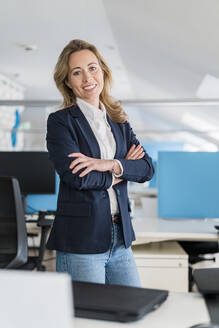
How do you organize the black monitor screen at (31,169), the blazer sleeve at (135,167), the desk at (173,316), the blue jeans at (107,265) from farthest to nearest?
the black monitor screen at (31,169), the blazer sleeve at (135,167), the blue jeans at (107,265), the desk at (173,316)

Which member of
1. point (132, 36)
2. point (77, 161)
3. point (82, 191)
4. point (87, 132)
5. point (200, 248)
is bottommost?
point (200, 248)

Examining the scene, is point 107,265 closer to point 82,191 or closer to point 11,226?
point 82,191

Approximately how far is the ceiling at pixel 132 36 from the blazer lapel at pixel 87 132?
2631 millimetres

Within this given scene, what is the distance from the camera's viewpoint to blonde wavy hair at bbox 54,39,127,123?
187 cm

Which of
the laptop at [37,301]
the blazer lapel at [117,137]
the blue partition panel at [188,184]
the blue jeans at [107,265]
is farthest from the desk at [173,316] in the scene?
the blue partition panel at [188,184]

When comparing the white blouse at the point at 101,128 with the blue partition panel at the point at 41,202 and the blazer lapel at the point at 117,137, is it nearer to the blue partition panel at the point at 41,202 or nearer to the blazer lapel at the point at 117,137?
the blazer lapel at the point at 117,137

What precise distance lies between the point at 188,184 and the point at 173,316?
252cm

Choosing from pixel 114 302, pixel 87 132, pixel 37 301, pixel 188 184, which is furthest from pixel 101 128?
pixel 188 184

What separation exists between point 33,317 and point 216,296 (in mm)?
804

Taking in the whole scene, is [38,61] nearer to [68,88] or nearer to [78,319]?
[68,88]

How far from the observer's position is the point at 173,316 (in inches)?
44.9

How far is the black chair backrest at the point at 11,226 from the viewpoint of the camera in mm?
1695

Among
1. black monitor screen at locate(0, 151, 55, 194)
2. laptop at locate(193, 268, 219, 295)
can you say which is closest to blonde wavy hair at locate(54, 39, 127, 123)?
laptop at locate(193, 268, 219, 295)

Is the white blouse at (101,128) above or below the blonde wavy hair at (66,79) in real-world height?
below
